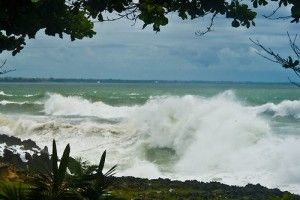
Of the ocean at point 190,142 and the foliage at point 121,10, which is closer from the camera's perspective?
the foliage at point 121,10

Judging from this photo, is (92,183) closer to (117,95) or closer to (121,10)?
(121,10)

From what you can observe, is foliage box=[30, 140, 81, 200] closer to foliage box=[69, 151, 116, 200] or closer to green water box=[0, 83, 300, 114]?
foliage box=[69, 151, 116, 200]

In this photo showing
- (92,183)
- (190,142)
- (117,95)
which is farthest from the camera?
(117,95)

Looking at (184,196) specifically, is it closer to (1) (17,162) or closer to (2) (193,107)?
(1) (17,162)

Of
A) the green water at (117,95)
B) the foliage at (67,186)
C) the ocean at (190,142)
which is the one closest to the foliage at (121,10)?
the foliage at (67,186)

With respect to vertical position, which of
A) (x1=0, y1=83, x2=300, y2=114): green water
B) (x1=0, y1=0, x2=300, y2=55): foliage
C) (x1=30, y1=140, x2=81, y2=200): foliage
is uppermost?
(x1=0, y1=0, x2=300, y2=55): foliage

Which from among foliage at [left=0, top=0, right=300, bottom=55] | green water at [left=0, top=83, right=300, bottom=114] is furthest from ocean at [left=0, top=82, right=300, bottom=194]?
green water at [left=0, top=83, right=300, bottom=114]

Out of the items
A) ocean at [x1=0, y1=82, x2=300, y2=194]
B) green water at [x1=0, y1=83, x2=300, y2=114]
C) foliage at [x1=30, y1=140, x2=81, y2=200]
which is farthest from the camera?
green water at [x1=0, y1=83, x2=300, y2=114]

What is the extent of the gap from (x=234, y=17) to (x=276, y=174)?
18.8 meters

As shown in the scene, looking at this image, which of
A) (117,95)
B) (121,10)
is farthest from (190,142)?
(117,95)

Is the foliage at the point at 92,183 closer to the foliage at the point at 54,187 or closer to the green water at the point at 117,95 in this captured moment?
the foliage at the point at 54,187

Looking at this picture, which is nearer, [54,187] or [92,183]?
[54,187]

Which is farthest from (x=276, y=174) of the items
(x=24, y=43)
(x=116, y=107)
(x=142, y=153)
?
(x=116, y=107)

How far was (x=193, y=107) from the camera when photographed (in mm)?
45250
